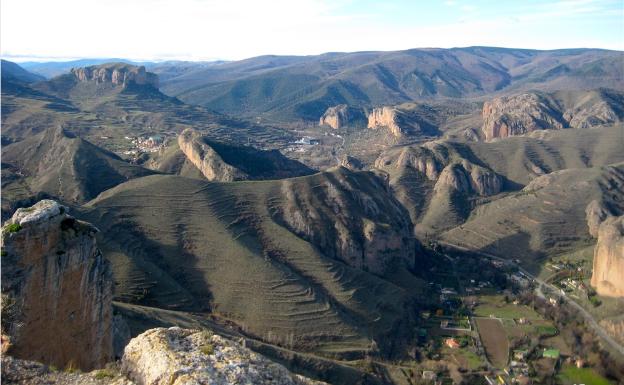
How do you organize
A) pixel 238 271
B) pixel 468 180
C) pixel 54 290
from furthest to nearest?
pixel 468 180 < pixel 238 271 < pixel 54 290

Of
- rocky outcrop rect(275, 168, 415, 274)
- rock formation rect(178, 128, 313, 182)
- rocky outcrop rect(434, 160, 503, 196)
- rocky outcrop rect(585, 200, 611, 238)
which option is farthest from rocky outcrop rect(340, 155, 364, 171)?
rocky outcrop rect(585, 200, 611, 238)

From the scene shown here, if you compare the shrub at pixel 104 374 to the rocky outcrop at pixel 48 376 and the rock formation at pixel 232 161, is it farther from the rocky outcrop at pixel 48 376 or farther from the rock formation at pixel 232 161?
the rock formation at pixel 232 161

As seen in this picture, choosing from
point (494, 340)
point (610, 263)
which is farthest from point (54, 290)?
point (610, 263)

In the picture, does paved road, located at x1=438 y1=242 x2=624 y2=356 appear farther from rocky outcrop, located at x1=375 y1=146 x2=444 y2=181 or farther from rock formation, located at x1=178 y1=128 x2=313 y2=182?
rock formation, located at x1=178 y1=128 x2=313 y2=182

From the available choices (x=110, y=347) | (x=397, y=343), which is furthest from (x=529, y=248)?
(x=110, y=347)

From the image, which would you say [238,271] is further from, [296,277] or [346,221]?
[346,221]

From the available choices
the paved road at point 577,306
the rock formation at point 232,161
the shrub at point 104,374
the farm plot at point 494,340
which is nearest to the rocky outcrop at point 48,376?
the shrub at point 104,374
